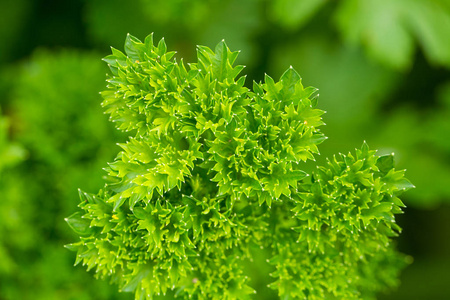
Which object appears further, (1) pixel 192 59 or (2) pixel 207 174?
(1) pixel 192 59

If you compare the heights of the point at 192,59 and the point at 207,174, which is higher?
the point at 192,59

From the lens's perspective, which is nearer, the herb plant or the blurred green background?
the herb plant

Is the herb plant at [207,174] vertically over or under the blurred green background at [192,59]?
under

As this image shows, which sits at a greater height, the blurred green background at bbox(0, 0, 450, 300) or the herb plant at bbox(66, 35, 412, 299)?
the blurred green background at bbox(0, 0, 450, 300)

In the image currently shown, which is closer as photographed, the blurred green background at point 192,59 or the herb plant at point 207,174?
the herb plant at point 207,174
